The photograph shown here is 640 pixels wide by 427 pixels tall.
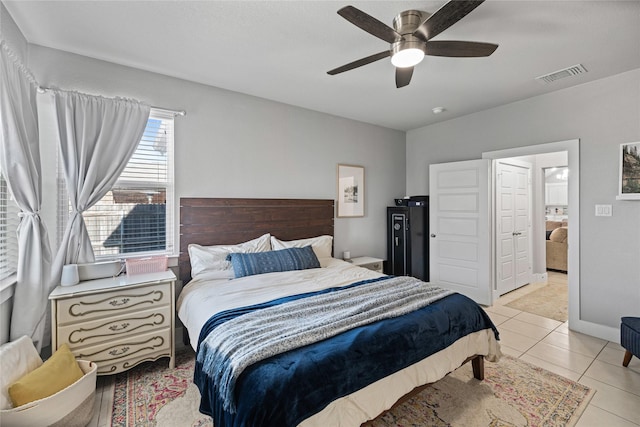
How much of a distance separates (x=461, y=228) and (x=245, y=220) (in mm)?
3088

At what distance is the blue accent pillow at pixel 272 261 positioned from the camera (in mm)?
2832

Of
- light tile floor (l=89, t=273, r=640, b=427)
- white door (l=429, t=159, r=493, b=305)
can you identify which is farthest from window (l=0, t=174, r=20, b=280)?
white door (l=429, t=159, r=493, b=305)

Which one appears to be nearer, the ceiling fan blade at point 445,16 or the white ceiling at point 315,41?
the ceiling fan blade at point 445,16

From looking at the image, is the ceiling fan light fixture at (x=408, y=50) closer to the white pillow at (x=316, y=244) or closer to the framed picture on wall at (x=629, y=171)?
the white pillow at (x=316, y=244)

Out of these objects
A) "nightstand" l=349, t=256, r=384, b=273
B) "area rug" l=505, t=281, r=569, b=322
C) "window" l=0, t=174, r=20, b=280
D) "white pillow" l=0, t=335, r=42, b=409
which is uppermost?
"window" l=0, t=174, r=20, b=280

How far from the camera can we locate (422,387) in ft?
6.13

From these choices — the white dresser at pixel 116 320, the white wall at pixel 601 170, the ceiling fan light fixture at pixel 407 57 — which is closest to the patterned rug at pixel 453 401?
the white dresser at pixel 116 320

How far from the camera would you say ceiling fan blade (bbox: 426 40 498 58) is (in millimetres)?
1871

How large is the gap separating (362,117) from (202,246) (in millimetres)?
2895

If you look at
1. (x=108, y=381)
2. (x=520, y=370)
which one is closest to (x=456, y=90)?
(x=520, y=370)

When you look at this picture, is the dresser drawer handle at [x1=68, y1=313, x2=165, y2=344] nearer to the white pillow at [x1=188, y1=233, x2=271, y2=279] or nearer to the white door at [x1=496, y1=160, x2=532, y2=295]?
the white pillow at [x1=188, y1=233, x2=271, y2=279]

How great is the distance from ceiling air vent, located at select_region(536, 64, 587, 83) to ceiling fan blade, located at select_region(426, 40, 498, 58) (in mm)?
1543

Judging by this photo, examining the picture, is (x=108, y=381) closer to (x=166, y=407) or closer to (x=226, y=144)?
(x=166, y=407)

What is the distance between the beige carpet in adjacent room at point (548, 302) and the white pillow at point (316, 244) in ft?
8.89
